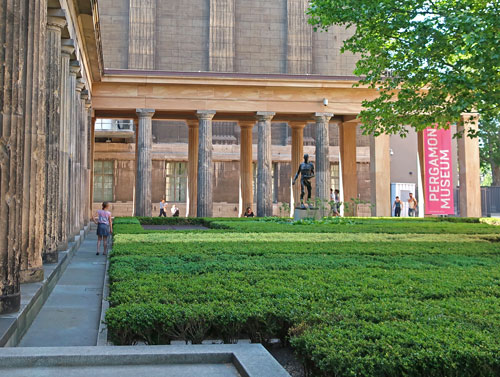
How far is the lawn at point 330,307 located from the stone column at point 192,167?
75.4 feet

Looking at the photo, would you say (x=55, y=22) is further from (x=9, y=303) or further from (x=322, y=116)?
(x=322, y=116)

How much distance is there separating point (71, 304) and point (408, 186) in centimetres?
3478

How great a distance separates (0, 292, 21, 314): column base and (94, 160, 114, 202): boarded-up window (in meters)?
33.0

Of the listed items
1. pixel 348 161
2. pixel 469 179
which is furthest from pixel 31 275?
pixel 469 179

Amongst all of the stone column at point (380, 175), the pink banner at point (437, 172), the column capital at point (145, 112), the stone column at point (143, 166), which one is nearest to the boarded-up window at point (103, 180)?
the stone column at point (143, 166)

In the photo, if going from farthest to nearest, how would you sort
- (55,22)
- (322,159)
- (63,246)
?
(322,159) → (63,246) → (55,22)

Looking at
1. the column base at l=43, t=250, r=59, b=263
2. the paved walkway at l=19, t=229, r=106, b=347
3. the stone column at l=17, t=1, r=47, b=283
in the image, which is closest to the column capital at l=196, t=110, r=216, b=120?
the paved walkway at l=19, t=229, r=106, b=347

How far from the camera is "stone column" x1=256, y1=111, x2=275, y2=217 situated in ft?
99.8

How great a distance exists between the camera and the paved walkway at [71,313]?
6305 millimetres

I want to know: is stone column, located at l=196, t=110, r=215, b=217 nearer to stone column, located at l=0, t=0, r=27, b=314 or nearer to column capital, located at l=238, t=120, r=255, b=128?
column capital, located at l=238, t=120, r=255, b=128

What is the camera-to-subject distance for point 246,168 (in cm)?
3328

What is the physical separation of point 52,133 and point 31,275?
4.12m

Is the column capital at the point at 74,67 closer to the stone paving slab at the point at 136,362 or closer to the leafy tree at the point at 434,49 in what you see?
the leafy tree at the point at 434,49

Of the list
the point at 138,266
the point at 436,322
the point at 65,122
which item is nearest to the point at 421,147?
the point at 65,122
